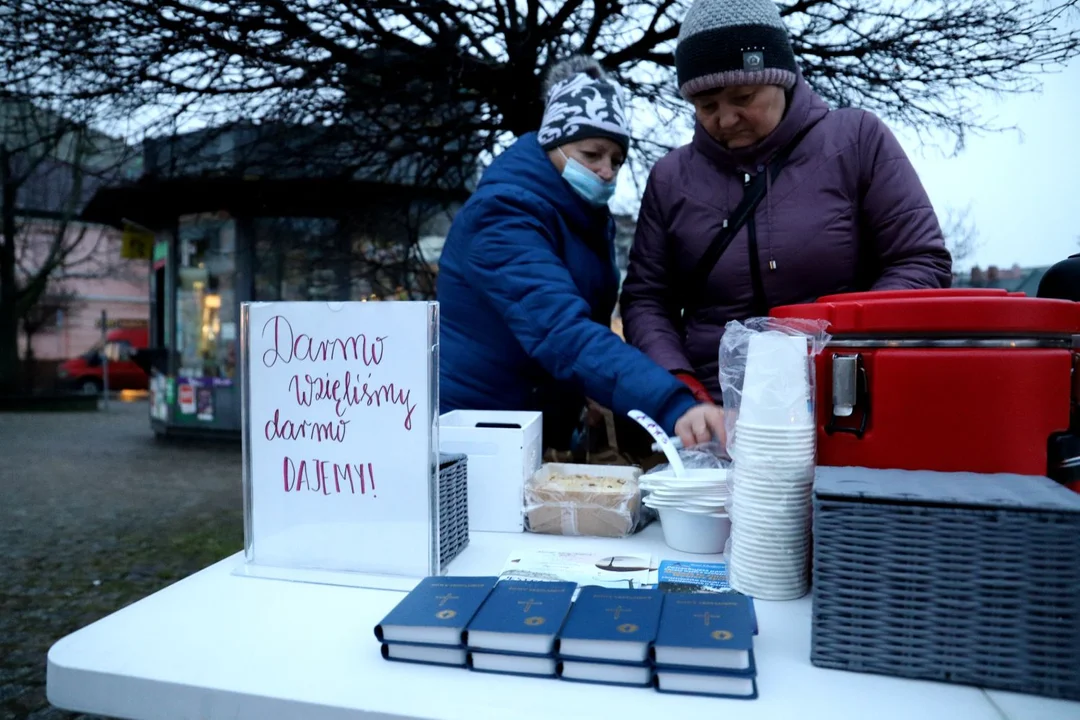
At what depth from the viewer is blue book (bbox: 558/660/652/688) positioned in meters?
0.71

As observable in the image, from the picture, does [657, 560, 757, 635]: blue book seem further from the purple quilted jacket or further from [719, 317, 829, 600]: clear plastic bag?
the purple quilted jacket

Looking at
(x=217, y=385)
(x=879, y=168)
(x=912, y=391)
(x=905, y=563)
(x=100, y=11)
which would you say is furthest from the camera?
(x=217, y=385)

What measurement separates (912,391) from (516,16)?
10.2 ft

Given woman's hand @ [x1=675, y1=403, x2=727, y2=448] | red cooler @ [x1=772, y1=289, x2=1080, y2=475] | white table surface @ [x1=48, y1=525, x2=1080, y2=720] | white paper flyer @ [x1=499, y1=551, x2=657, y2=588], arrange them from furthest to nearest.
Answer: woman's hand @ [x1=675, y1=403, x2=727, y2=448], white paper flyer @ [x1=499, y1=551, x2=657, y2=588], red cooler @ [x1=772, y1=289, x2=1080, y2=475], white table surface @ [x1=48, y1=525, x2=1080, y2=720]

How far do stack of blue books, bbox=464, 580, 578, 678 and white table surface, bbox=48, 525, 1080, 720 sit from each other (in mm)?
12

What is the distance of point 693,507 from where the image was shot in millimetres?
1103

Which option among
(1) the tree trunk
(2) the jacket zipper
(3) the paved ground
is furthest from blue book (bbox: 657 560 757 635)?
(1) the tree trunk

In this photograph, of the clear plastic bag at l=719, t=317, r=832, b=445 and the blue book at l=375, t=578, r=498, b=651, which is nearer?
the blue book at l=375, t=578, r=498, b=651

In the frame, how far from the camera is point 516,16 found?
11.3 feet

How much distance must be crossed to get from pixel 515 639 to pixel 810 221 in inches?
43.6

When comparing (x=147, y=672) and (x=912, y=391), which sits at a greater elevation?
(x=912, y=391)

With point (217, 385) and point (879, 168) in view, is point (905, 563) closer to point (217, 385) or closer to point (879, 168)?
point (879, 168)

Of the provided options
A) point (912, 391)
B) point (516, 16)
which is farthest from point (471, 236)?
point (516, 16)

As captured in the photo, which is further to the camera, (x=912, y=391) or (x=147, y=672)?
(x=912, y=391)
